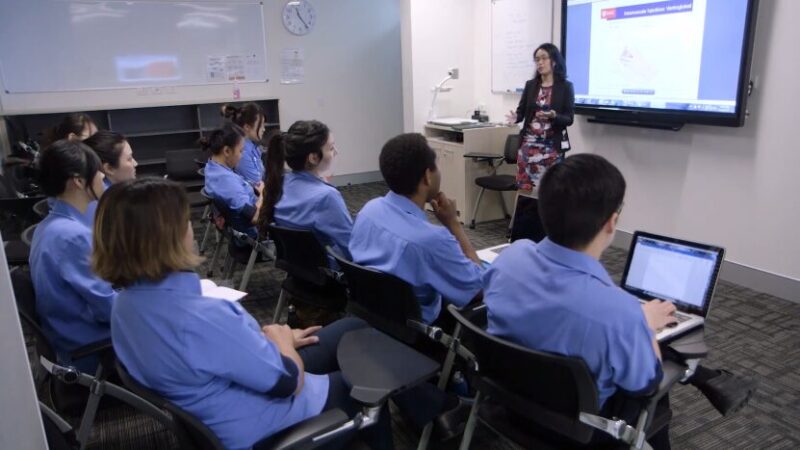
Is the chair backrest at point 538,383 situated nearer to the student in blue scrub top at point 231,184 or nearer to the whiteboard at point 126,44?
the student in blue scrub top at point 231,184

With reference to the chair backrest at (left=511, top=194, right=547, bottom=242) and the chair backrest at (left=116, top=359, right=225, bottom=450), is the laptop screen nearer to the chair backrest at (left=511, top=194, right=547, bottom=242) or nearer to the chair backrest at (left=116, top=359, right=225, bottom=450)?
the chair backrest at (left=511, top=194, right=547, bottom=242)

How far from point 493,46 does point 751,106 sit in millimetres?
2704

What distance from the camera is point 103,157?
109 inches

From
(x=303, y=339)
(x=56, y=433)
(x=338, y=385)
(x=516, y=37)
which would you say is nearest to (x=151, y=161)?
(x=516, y=37)

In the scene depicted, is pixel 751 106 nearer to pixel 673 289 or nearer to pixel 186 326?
pixel 673 289

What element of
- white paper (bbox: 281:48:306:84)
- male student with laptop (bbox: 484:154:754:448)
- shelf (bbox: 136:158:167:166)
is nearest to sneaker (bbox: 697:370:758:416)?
male student with laptop (bbox: 484:154:754:448)

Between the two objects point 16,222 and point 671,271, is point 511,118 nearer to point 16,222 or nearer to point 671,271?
point 671,271

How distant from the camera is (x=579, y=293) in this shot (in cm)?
129

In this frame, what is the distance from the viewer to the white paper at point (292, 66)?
6641mm

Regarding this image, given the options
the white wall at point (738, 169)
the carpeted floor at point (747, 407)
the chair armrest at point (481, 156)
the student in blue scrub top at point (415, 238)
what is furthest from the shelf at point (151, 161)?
the student in blue scrub top at point (415, 238)

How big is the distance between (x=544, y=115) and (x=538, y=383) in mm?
3271

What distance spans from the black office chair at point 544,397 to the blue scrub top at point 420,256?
396mm

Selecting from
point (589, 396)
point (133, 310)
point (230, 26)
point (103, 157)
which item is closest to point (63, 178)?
point (103, 157)

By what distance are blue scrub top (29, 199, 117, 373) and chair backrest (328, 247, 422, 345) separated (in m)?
0.82
